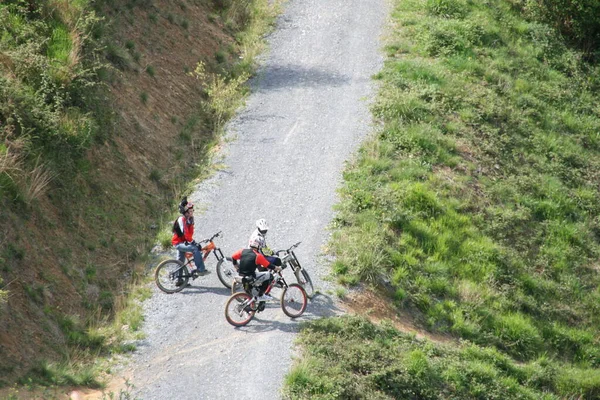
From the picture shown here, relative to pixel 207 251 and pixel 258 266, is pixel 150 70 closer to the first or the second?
pixel 207 251

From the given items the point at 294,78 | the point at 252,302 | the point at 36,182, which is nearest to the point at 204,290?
the point at 252,302

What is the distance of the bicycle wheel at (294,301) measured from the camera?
1445 cm

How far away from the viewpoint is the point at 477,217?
1892 centimetres

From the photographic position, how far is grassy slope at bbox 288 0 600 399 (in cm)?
1478

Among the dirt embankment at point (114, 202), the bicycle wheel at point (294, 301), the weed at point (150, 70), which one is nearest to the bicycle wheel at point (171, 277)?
the dirt embankment at point (114, 202)

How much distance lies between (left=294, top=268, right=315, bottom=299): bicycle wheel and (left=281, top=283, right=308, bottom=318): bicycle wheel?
21.1 inches

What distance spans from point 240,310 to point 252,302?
0.83ft

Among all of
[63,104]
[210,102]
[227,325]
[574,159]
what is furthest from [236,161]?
[574,159]

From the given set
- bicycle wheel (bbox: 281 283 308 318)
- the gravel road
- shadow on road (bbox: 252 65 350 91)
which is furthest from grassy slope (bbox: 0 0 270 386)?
bicycle wheel (bbox: 281 283 308 318)

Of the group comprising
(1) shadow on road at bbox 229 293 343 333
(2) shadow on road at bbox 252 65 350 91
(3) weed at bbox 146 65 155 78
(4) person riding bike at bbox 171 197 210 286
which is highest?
(3) weed at bbox 146 65 155 78

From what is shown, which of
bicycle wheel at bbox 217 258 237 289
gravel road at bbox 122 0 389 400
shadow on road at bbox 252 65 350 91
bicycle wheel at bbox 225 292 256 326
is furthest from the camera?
shadow on road at bbox 252 65 350 91

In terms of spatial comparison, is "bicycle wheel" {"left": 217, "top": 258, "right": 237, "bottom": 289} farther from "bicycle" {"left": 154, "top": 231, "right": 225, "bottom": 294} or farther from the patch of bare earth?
the patch of bare earth

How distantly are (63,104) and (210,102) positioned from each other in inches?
223

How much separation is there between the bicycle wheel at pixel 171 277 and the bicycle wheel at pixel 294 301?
2.07 m
